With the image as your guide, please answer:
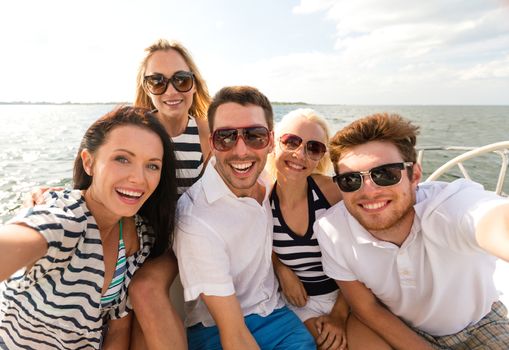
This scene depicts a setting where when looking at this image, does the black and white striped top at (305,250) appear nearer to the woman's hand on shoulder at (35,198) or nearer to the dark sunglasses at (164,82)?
the woman's hand on shoulder at (35,198)

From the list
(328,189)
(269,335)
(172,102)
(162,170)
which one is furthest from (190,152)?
(269,335)

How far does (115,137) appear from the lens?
1.88m

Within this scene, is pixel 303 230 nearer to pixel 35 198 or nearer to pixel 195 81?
pixel 35 198

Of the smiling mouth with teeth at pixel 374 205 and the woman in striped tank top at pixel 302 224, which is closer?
the smiling mouth with teeth at pixel 374 205

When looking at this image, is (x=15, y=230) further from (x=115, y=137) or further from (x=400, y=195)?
(x=400, y=195)

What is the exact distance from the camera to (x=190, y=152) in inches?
129

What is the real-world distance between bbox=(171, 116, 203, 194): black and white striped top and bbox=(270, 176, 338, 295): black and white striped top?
3.33ft

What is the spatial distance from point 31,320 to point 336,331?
1.73m

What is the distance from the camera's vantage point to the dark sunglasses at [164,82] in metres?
3.21

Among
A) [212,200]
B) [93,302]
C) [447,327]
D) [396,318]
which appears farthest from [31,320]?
[447,327]

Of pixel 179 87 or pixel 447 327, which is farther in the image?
pixel 179 87

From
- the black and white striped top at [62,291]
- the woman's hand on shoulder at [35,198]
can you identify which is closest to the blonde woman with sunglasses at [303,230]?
the black and white striped top at [62,291]

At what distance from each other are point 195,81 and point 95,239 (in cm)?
232

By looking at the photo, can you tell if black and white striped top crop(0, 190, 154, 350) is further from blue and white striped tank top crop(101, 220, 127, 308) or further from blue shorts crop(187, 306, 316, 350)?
blue shorts crop(187, 306, 316, 350)
